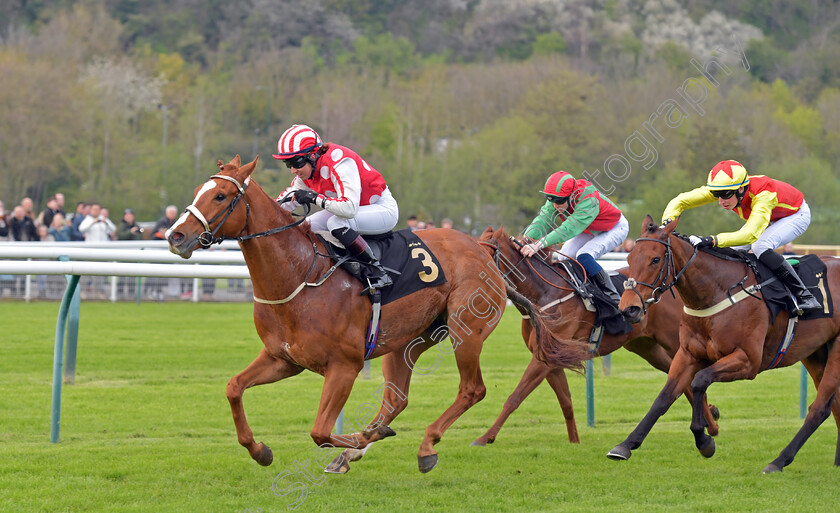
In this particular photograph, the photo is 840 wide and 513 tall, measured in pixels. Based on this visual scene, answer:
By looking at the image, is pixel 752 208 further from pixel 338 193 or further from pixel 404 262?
pixel 338 193

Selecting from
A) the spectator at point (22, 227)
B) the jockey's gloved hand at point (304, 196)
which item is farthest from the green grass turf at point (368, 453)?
the spectator at point (22, 227)

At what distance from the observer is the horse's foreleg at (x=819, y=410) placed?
6.09 meters

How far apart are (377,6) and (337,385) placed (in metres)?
84.1

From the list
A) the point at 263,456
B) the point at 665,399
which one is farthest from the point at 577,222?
the point at 263,456

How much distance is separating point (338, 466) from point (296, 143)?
1862 mm

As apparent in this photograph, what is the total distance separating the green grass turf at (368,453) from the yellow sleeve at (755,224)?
4.54 feet

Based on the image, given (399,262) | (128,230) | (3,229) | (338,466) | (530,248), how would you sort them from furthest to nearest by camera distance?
(128,230) → (3,229) → (530,248) → (399,262) → (338,466)

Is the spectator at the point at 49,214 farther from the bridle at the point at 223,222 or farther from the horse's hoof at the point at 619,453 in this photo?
the horse's hoof at the point at 619,453

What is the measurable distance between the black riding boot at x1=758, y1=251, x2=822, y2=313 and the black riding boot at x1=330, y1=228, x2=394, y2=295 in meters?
2.51

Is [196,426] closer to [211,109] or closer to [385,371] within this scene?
[385,371]

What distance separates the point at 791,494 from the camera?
5445 millimetres

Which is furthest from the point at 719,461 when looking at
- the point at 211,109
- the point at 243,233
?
the point at 211,109

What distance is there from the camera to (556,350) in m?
6.34

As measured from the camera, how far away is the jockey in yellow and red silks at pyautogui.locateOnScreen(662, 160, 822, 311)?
6.24 metres
